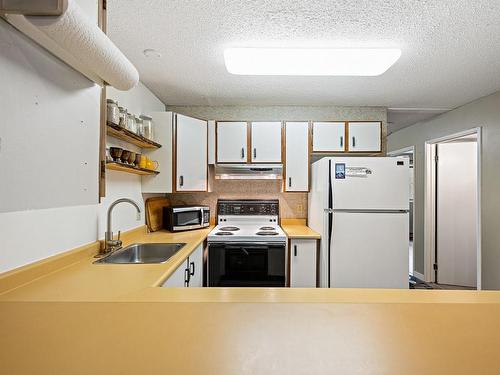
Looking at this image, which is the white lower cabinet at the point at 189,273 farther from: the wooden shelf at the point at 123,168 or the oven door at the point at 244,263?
the wooden shelf at the point at 123,168

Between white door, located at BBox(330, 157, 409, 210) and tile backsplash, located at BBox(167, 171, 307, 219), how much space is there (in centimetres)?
89

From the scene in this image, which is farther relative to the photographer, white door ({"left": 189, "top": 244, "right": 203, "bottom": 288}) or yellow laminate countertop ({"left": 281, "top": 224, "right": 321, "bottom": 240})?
yellow laminate countertop ({"left": 281, "top": 224, "right": 321, "bottom": 240})

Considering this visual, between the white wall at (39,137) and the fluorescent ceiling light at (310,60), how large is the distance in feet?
4.12

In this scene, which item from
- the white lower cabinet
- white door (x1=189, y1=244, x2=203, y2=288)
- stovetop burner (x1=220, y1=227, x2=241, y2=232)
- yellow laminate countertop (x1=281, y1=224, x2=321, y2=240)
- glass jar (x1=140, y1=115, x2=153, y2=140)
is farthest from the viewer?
stovetop burner (x1=220, y1=227, x2=241, y2=232)

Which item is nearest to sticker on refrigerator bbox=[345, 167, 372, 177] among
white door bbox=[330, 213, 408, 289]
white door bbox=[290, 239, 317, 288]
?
white door bbox=[330, 213, 408, 289]

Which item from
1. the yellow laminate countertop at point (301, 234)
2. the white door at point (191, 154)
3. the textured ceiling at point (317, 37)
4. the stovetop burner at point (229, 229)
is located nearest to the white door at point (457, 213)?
the textured ceiling at point (317, 37)

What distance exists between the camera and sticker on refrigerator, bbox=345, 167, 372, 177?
263 cm

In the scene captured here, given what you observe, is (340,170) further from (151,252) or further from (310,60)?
(151,252)

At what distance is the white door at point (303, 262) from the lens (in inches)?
108

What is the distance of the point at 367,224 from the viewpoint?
8.55 feet

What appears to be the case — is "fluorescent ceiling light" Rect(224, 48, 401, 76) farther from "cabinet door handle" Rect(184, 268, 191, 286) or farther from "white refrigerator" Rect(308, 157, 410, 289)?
"cabinet door handle" Rect(184, 268, 191, 286)

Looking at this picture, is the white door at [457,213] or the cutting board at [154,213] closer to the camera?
the cutting board at [154,213]

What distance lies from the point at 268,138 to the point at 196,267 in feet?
5.37

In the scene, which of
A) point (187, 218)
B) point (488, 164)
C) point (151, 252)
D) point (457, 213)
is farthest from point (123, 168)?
point (457, 213)
